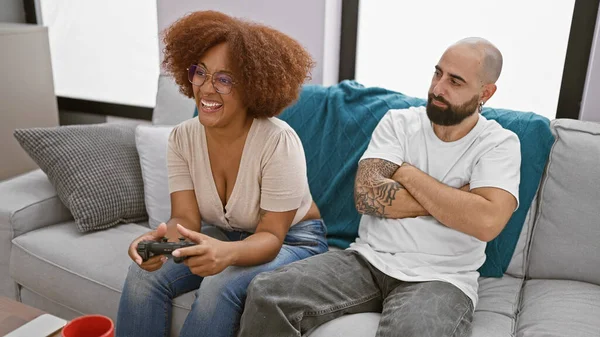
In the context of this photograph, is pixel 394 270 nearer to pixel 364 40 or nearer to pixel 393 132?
pixel 393 132

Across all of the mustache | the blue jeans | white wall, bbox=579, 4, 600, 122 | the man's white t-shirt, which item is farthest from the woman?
white wall, bbox=579, 4, 600, 122

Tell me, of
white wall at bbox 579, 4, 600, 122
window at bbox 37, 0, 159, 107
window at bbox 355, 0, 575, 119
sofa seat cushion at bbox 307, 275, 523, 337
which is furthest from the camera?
window at bbox 37, 0, 159, 107

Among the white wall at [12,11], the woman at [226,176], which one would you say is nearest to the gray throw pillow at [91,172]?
the woman at [226,176]

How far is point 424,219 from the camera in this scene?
4.84ft

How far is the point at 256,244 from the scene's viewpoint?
1381mm

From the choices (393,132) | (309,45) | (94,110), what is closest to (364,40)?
(309,45)

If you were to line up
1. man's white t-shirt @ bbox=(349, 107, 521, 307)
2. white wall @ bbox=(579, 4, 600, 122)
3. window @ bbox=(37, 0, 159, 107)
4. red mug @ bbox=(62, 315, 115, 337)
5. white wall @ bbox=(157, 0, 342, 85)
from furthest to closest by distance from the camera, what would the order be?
window @ bbox=(37, 0, 159, 107)
white wall @ bbox=(157, 0, 342, 85)
white wall @ bbox=(579, 4, 600, 122)
man's white t-shirt @ bbox=(349, 107, 521, 307)
red mug @ bbox=(62, 315, 115, 337)

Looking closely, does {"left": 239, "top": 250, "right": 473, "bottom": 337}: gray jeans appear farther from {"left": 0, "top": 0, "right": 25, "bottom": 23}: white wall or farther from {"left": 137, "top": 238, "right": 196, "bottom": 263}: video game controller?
{"left": 0, "top": 0, "right": 25, "bottom": 23}: white wall

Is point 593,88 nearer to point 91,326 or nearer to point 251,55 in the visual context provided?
point 251,55

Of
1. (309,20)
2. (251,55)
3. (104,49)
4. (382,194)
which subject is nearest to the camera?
(251,55)

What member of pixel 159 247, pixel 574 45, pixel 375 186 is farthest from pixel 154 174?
pixel 574 45

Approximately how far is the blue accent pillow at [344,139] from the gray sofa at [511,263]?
0.24ft

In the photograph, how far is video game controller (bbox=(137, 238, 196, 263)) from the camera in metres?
1.26

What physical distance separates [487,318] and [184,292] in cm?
82
